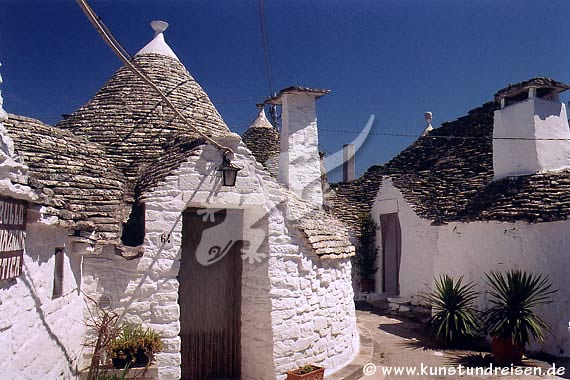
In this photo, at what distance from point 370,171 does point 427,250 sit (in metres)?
5.07

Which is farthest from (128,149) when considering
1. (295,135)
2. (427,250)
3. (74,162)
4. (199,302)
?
(427,250)

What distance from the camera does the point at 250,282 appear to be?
265 inches

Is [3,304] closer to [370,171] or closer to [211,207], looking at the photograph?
[211,207]

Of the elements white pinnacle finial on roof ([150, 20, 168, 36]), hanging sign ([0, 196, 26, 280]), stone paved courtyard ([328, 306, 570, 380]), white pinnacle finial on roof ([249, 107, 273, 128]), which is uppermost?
white pinnacle finial on roof ([150, 20, 168, 36])

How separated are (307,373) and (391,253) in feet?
27.5

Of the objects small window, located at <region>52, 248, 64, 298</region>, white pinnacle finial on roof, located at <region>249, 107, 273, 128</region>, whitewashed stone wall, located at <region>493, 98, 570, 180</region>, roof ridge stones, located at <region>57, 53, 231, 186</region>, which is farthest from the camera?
white pinnacle finial on roof, located at <region>249, 107, 273, 128</region>

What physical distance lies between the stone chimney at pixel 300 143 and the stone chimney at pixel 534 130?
13.8 feet

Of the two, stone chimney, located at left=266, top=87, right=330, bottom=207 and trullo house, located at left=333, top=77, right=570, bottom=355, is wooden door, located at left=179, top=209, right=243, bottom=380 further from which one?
trullo house, located at left=333, top=77, right=570, bottom=355

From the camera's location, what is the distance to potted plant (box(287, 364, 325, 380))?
6.11 meters

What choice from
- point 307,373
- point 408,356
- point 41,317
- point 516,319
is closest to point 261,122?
point 408,356

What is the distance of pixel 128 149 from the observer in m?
7.71

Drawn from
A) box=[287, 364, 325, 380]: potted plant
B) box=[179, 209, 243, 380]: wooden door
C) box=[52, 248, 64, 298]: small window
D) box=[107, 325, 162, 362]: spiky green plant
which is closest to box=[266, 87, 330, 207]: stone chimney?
box=[179, 209, 243, 380]: wooden door

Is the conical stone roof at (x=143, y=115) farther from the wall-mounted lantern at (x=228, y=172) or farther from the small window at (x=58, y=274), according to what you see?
the small window at (x=58, y=274)

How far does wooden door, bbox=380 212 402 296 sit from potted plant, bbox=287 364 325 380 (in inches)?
307
